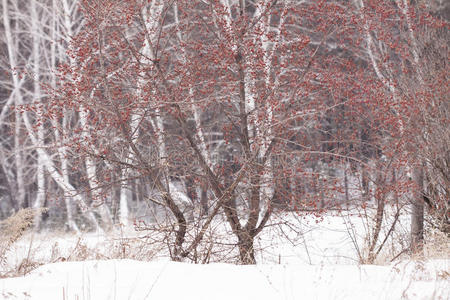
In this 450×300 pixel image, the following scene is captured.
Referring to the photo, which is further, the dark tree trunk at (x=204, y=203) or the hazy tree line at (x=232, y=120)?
the dark tree trunk at (x=204, y=203)

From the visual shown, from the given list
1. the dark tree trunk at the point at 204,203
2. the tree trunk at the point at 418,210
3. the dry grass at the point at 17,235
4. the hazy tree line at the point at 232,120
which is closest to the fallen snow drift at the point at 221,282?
the dry grass at the point at 17,235

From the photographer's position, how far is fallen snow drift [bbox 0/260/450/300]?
171 inches

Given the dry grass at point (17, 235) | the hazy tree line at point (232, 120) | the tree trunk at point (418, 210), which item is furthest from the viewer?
the tree trunk at point (418, 210)

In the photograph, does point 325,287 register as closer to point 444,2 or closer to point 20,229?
point 20,229

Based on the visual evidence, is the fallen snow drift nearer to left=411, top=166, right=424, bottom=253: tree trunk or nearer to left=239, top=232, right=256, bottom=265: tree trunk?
left=239, top=232, right=256, bottom=265: tree trunk

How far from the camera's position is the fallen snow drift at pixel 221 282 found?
14.3ft

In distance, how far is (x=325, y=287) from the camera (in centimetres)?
450

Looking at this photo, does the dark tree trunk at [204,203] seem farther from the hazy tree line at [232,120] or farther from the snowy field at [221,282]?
the snowy field at [221,282]

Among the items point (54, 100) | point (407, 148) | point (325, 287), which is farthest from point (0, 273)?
point (407, 148)

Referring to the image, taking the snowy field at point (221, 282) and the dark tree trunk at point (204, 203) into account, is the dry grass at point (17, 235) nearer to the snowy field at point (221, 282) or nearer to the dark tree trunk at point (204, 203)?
the snowy field at point (221, 282)

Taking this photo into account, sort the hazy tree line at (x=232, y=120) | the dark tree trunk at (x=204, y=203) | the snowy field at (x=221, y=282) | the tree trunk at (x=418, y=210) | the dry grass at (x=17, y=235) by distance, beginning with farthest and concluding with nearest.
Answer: the tree trunk at (x=418, y=210) → the dark tree trunk at (x=204, y=203) → the hazy tree line at (x=232, y=120) → the dry grass at (x=17, y=235) → the snowy field at (x=221, y=282)

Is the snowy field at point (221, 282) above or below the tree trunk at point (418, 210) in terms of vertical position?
below

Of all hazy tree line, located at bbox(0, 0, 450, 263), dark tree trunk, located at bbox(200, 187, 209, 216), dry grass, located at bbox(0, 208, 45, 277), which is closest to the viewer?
dry grass, located at bbox(0, 208, 45, 277)

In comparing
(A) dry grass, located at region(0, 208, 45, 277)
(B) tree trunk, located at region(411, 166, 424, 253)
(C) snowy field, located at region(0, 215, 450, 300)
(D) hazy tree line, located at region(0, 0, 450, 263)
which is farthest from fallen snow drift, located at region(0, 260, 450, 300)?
(B) tree trunk, located at region(411, 166, 424, 253)
